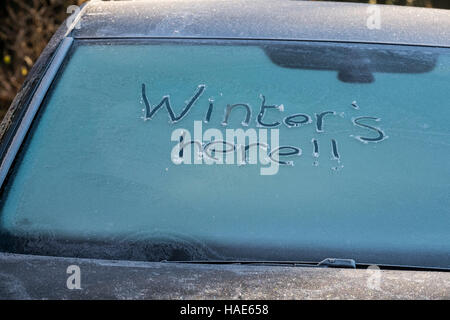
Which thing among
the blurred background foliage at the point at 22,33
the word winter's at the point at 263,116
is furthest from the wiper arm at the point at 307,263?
the blurred background foliage at the point at 22,33

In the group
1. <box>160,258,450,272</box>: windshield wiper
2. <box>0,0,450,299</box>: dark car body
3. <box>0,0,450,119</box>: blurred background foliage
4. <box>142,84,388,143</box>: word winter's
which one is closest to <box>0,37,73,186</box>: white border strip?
<box>0,0,450,299</box>: dark car body

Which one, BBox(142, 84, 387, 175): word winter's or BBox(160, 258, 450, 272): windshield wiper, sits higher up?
BBox(142, 84, 387, 175): word winter's

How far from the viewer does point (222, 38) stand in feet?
8.03

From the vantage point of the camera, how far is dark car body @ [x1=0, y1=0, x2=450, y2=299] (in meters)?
1.55

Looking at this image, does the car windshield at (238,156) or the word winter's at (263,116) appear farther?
the word winter's at (263,116)

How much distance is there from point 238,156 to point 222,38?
1.56ft

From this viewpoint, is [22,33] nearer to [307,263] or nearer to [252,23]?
[252,23]

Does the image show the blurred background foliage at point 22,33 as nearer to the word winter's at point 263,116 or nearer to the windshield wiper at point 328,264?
the word winter's at point 263,116

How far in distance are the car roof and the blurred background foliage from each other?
4307 millimetres

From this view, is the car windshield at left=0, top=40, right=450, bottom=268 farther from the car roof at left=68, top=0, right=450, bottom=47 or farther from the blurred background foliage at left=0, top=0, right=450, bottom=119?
the blurred background foliage at left=0, top=0, right=450, bottom=119

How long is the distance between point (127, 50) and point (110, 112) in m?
0.25

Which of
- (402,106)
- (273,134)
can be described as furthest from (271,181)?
(402,106)

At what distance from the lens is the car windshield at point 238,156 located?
77.5 inches

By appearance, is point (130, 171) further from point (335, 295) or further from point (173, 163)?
point (335, 295)
